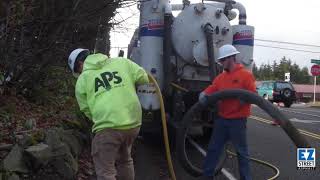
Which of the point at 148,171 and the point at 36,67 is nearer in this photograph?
the point at 148,171

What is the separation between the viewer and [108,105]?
580 cm

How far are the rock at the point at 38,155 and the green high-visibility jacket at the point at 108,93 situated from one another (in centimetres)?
109

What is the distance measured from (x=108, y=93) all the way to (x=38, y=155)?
5.17 feet

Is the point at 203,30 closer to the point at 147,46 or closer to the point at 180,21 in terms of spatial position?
the point at 180,21

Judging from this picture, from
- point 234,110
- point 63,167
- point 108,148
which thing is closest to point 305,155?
point 234,110

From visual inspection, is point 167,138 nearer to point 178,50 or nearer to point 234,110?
point 234,110

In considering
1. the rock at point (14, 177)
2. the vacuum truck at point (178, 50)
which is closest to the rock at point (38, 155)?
the rock at point (14, 177)

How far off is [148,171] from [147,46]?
109 inches

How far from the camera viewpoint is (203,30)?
10.6 meters

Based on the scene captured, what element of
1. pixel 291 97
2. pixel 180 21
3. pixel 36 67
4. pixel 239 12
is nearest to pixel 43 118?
pixel 36 67

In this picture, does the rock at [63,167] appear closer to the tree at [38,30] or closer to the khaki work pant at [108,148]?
the khaki work pant at [108,148]

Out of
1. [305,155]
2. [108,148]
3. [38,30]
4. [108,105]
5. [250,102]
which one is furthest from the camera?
[38,30]

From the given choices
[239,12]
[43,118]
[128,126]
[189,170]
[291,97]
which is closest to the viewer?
[128,126]

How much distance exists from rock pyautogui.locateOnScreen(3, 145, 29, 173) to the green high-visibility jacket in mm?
1199
